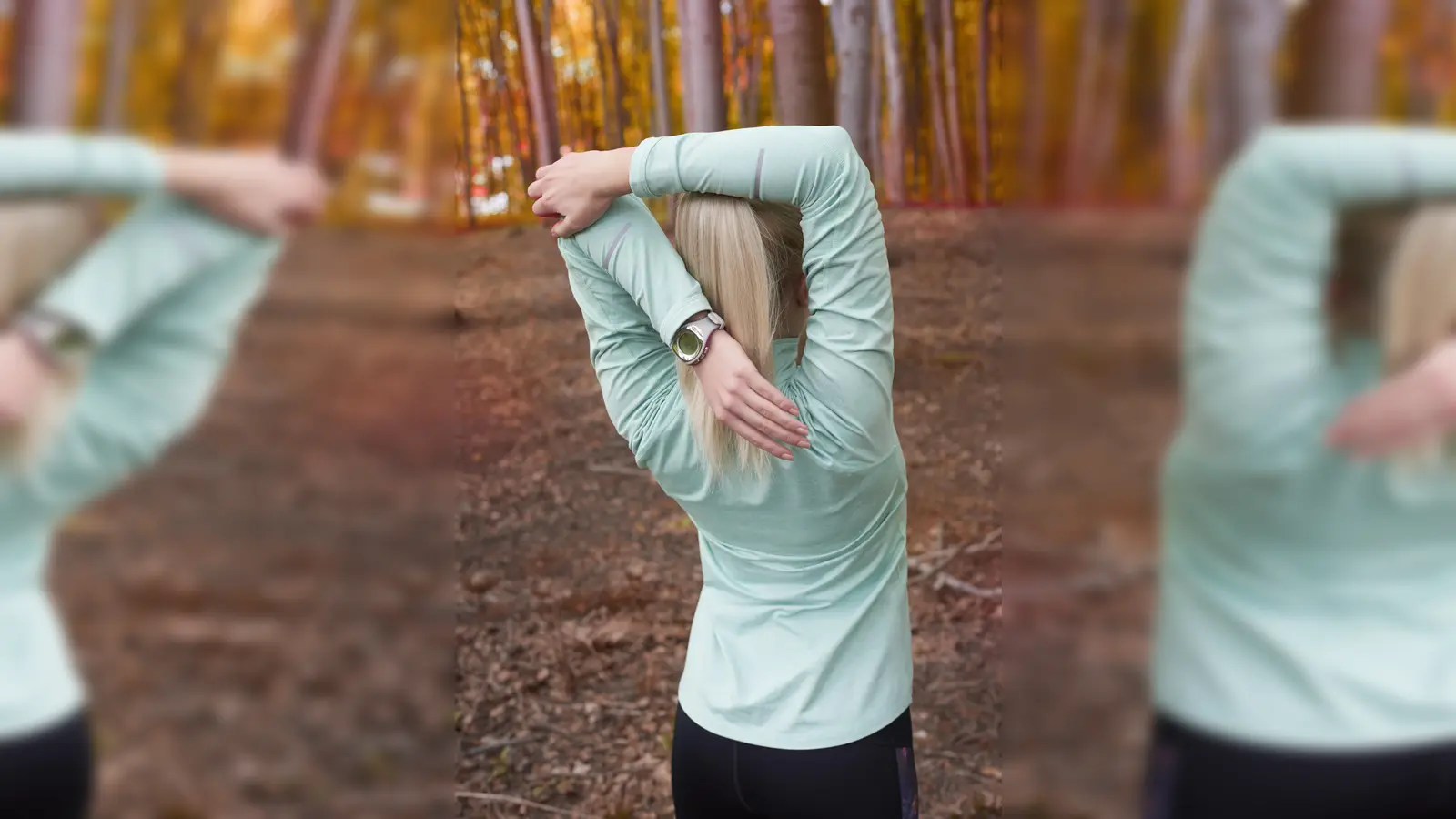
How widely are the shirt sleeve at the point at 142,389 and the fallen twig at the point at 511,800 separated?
87 centimetres

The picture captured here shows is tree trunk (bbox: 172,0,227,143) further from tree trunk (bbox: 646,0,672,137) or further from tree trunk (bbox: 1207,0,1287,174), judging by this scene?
tree trunk (bbox: 1207,0,1287,174)

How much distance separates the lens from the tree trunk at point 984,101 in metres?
1.09

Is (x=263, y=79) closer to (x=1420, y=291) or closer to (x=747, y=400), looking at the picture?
(x=747, y=400)

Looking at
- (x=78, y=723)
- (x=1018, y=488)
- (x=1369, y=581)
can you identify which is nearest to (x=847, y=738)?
(x=1018, y=488)

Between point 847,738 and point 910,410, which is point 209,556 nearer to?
point 847,738

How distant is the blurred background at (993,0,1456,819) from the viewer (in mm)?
598

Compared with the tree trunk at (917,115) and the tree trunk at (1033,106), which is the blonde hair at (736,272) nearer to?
the tree trunk at (1033,106)

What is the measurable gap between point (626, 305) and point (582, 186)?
0.43 ft

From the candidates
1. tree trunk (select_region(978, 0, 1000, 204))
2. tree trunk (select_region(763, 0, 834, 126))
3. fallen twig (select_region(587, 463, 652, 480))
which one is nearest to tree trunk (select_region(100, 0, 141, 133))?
tree trunk (select_region(763, 0, 834, 126))

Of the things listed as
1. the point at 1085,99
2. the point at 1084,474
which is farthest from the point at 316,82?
the point at 1084,474

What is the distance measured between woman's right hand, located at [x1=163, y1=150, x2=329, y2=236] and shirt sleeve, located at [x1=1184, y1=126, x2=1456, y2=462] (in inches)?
30.0

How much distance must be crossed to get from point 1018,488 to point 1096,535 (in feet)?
0.28

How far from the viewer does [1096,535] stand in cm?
72

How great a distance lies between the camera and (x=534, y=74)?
1188 mm
